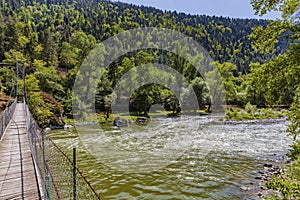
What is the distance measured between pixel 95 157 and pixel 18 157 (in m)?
4.31

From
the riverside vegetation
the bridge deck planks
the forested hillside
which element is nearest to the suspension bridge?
the bridge deck planks

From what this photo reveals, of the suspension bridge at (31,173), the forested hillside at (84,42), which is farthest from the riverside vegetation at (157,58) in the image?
the suspension bridge at (31,173)

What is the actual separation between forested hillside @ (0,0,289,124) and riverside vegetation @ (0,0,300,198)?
127mm

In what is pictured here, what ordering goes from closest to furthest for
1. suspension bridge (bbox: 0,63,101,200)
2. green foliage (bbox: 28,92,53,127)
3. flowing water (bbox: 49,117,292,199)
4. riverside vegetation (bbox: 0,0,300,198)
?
suspension bridge (bbox: 0,63,101,200)
riverside vegetation (bbox: 0,0,300,198)
flowing water (bbox: 49,117,292,199)
green foliage (bbox: 28,92,53,127)

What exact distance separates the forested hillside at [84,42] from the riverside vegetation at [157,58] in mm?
127

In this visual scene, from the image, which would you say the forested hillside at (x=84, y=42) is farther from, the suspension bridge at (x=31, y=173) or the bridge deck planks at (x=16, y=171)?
the bridge deck planks at (x=16, y=171)

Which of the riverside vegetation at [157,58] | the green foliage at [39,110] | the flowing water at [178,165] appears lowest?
the flowing water at [178,165]

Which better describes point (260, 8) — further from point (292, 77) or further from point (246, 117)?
point (246, 117)

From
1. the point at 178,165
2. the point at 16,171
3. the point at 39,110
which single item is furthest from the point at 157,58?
the point at 16,171

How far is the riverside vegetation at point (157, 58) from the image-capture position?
451 cm

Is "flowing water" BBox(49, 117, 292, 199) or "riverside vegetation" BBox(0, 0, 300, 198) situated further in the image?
"flowing water" BBox(49, 117, 292, 199)

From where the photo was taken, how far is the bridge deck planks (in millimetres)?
3414

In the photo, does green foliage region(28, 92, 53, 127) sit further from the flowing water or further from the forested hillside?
the flowing water

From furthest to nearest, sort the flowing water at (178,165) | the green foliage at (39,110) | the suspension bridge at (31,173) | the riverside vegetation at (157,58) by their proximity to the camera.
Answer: the green foliage at (39,110) → the flowing water at (178,165) → the riverside vegetation at (157,58) → the suspension bridge at (31,173)
